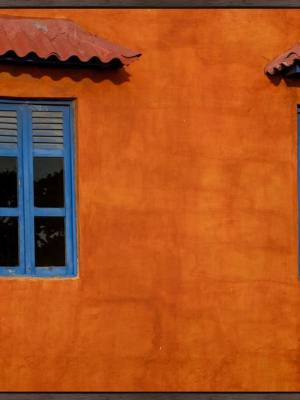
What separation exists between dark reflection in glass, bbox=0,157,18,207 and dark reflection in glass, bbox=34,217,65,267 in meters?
0.24

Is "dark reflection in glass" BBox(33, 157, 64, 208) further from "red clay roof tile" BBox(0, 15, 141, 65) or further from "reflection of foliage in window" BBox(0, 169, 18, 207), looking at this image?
"red clay roof tile" BBox(0, 15, 141, 65)

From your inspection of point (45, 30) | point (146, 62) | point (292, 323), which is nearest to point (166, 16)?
point (146, 62)

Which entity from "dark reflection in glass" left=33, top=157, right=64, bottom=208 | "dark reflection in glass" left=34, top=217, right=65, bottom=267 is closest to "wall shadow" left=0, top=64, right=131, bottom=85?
"dark reflection in glass" left=33, top=157, right=64, bottom=208

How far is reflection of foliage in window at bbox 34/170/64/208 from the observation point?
856 centimetres

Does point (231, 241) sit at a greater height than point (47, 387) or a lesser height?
greater

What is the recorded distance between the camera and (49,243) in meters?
8.56

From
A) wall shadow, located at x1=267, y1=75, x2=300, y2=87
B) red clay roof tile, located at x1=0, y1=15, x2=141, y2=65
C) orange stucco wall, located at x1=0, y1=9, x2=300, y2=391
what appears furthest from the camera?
wall shadow, located at x1=267, y1=75, x2=300, y2=87

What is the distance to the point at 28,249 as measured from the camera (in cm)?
852

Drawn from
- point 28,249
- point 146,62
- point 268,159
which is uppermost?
point 146,62

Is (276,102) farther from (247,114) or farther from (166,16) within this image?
(166,16)

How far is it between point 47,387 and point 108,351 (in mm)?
533

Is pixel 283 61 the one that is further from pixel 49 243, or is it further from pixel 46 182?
pixel 49 243

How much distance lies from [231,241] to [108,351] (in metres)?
1.27

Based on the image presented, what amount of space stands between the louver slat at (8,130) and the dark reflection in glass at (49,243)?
0.61m
